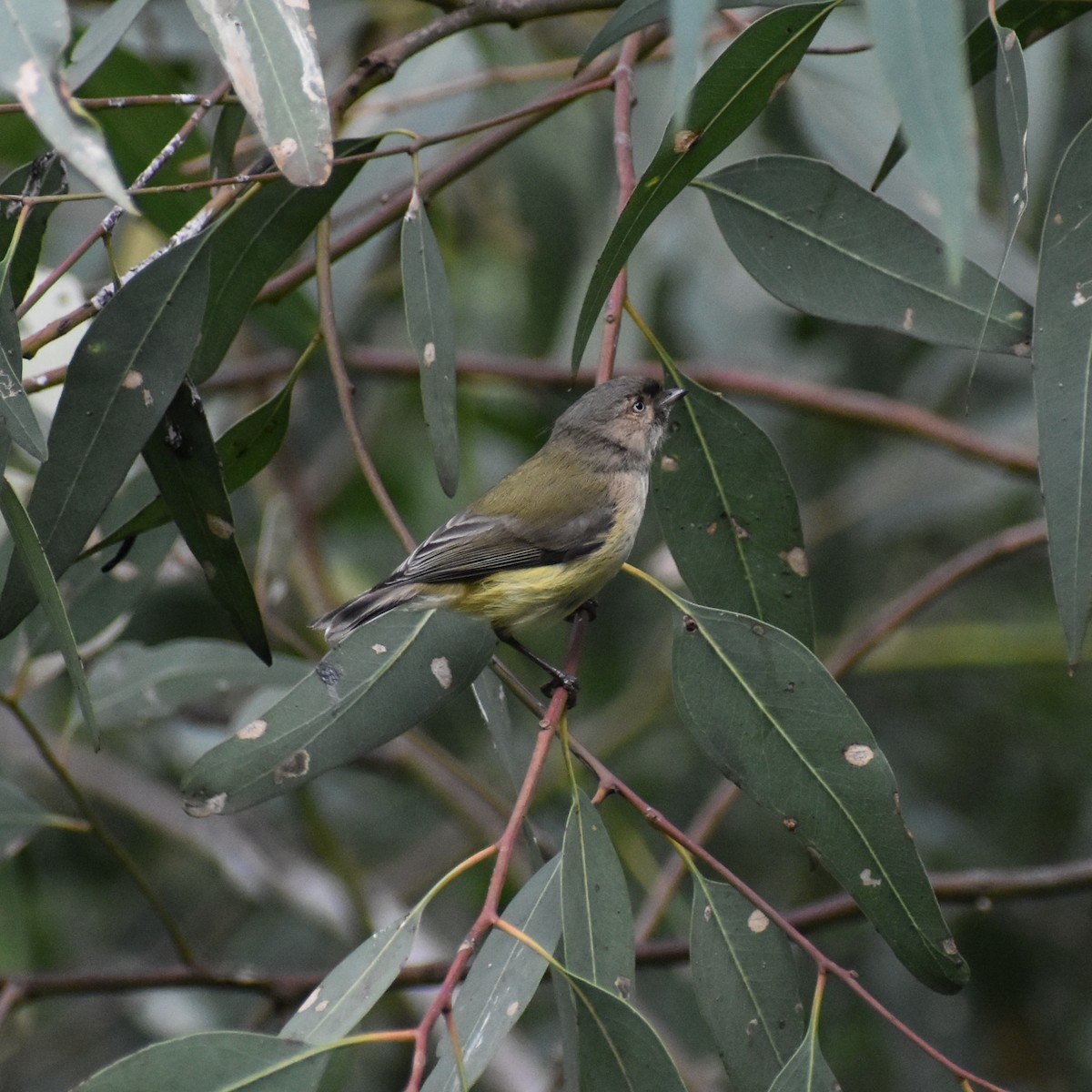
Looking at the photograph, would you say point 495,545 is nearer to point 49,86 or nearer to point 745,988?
point 745,988

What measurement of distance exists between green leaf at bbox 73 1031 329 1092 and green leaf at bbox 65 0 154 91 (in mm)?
1351

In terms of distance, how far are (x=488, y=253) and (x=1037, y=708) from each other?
3064mm

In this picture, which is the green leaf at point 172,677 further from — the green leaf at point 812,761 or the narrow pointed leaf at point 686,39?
the narrow pointed leaf at point 686,39

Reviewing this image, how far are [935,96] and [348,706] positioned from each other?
1.16 metres

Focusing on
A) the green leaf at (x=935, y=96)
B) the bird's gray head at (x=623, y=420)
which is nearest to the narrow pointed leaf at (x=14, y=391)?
the green leaf at (x=935, y=96)

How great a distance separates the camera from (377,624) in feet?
6.75

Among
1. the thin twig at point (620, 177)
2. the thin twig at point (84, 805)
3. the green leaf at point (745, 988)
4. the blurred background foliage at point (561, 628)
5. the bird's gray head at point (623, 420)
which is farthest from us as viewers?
the blurred background foliage at point (561, 628)

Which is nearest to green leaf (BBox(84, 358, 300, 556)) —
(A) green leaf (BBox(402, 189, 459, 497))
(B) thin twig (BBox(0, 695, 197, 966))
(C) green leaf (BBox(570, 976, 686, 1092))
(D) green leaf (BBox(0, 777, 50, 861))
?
(A) green leaf (BBox(402, 189, 459, 497))

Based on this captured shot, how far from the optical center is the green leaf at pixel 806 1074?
186 centimetres

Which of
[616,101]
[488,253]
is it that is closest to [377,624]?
[616,101]

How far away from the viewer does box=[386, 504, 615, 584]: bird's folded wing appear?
10.9ft

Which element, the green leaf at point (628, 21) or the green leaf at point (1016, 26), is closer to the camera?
the green leaf at point (628, 21)

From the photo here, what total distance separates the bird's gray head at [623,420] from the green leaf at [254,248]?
1394mm

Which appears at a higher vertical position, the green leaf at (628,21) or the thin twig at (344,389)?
the green leaf at (628,21)
